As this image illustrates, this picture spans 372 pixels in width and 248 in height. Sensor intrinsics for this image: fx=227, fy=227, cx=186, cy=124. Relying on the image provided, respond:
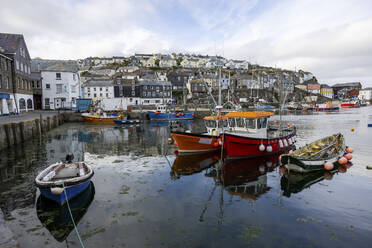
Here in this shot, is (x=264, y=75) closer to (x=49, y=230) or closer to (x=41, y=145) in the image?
(x=41, y=145)

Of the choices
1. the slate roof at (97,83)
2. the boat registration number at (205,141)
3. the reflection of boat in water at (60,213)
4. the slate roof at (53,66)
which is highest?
the slate roof at (53,66)

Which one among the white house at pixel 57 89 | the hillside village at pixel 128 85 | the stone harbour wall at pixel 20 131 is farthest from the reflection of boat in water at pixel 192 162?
the white house at pixel 57 89

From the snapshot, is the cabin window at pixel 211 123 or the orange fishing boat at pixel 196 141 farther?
the cabin window at pixel 211 123

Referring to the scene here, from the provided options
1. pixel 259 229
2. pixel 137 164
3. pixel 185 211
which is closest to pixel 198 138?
pixel 137 164

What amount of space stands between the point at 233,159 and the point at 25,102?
126 feet

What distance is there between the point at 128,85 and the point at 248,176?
66155mm

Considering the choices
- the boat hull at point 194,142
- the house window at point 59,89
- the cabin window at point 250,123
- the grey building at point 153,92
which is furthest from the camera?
the grey building at point 153,92

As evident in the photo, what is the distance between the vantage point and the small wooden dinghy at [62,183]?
8.46m

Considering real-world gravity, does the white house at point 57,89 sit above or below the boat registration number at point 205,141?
above

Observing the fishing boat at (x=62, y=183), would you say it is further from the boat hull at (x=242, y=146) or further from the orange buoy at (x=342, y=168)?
the orange buoy at (x=342, y=168)

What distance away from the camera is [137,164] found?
1530cm

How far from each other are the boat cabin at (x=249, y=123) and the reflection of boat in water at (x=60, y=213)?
457 inches

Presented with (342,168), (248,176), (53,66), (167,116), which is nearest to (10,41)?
(53,66)

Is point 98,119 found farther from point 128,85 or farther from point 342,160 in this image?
point 342,160
